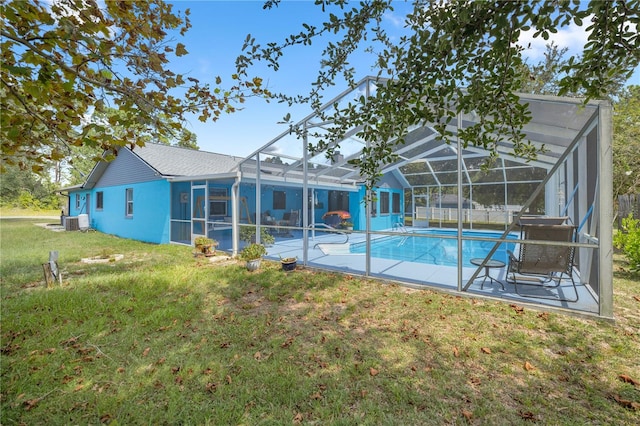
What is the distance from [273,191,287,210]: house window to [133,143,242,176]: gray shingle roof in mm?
2703

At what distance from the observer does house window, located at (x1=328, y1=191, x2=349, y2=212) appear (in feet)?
58.0

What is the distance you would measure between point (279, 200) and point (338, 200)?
372 cm

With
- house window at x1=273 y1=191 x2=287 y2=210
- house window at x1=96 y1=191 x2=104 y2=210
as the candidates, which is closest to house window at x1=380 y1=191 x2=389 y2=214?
house window at x1=273 y1=191 x2=287 y2=210

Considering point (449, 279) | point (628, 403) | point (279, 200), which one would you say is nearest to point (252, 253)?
point (449, 279)

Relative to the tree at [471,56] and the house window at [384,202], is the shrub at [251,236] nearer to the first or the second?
the house window at [384,202]

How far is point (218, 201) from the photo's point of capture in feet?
41.8

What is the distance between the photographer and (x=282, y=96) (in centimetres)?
257

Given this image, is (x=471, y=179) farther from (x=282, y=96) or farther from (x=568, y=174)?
(x=282, y=96)

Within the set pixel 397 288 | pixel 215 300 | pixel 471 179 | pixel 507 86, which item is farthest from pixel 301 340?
pixel 471 179

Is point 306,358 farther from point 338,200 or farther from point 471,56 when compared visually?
point 338,200

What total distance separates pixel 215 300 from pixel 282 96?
418cm

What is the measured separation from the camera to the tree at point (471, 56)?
1.34m

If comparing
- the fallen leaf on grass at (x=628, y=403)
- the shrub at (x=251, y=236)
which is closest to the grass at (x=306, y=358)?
the fallen leaf on grass at (x=628, y=403)

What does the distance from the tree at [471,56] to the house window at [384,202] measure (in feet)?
47.1
